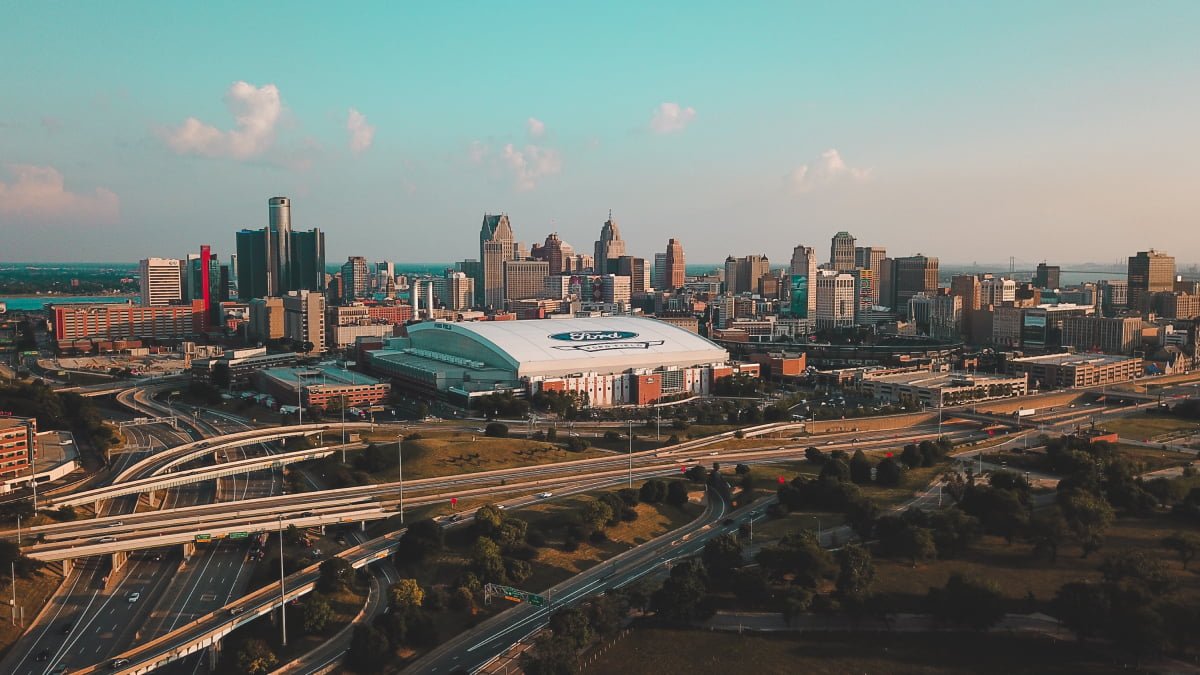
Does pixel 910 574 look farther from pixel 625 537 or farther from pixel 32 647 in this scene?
pixel 32 647

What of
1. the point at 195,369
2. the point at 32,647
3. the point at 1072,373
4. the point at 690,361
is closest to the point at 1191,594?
the point at 32,647

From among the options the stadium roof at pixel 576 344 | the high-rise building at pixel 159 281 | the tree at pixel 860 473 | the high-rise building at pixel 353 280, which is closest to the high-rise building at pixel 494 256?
→ the high-rise building at pixel 353 280

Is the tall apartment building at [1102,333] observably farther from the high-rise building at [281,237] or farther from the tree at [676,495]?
the high-rise building at [281,237]

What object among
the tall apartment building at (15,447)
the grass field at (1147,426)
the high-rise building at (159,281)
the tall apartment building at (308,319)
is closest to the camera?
the tall apartment building at (15,447)

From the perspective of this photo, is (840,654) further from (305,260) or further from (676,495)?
(305,260)

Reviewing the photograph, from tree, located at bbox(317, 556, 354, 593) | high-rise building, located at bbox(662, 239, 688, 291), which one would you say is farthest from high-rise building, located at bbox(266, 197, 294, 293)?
tree, located at bbox(317, 556, 354, 593)

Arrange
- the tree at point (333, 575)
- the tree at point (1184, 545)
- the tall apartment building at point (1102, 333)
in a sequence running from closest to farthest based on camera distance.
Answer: the tree at point (333, 575) → the tree at point (1184, 545) → the tall apartment building at point (1102, 333)

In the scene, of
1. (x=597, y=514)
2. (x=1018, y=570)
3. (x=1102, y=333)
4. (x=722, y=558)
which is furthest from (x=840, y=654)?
(x=1102, y=333)

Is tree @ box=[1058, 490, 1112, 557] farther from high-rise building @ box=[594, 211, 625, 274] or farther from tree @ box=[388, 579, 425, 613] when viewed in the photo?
high-rise building @ box=[594, 211, 625, 274]
